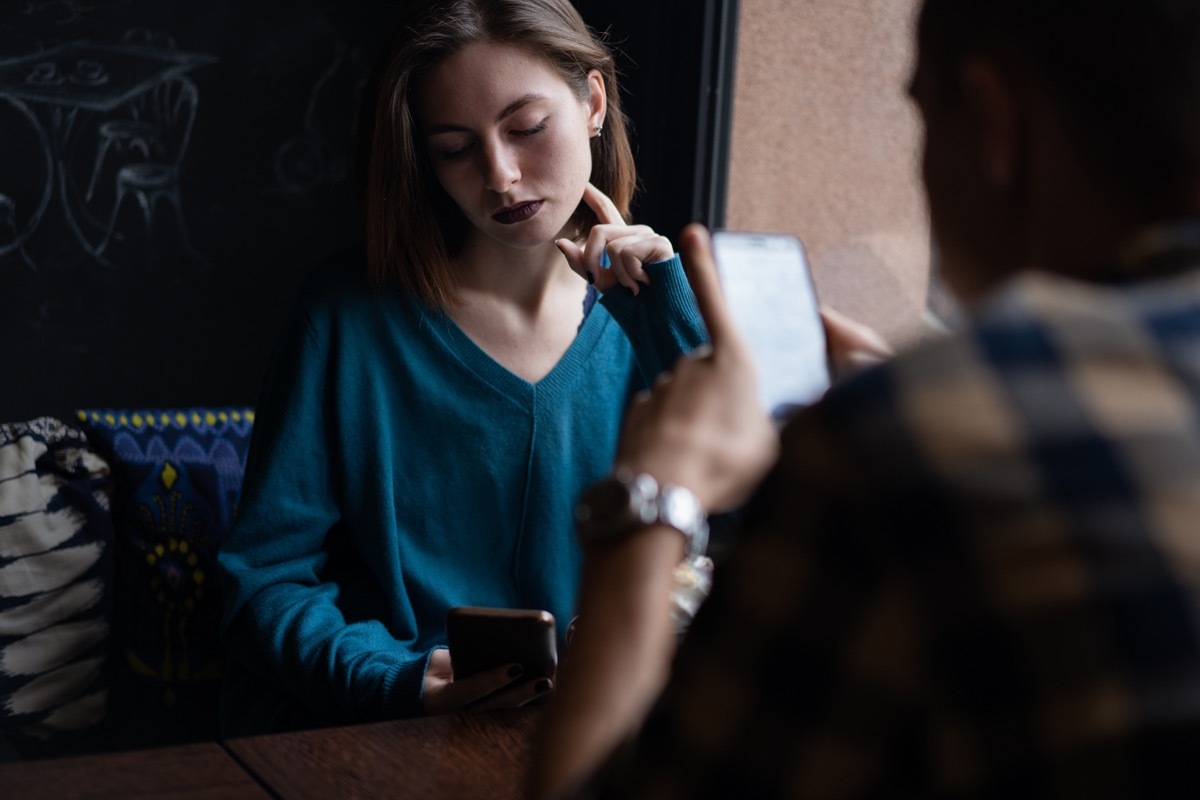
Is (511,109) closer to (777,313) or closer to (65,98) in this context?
(777,313)

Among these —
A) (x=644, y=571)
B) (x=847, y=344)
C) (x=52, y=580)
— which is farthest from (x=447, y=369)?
(x=644, y=571)

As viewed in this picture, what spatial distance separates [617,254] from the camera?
4.99 ft

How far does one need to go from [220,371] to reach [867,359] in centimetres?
195

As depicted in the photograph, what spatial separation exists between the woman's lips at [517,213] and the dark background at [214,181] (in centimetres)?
73

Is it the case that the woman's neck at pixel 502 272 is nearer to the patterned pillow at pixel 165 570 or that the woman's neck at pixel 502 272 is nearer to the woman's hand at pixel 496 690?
the patterned pillow at pixel 165 570

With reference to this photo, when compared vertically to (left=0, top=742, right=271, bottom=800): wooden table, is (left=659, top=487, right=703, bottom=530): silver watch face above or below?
above

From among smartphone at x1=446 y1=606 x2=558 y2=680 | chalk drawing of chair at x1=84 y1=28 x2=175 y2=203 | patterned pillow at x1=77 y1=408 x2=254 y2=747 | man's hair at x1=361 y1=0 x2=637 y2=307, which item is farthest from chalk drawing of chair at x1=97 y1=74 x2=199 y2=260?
smartphone at x1=446 y1=606 x2=558 y2=680

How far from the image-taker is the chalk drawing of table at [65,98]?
2.29 metres

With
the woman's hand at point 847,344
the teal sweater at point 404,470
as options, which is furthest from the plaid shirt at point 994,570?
the teal sweater at point 404,470

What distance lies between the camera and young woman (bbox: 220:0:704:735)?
145 cm

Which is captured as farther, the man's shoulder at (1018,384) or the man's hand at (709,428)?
the man's hand at (709,428)

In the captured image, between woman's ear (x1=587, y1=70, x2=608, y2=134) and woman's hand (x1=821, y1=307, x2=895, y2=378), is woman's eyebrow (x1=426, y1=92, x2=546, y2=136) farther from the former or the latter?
woman's hand (x1=821, y1=307, x2=895, y2=378)

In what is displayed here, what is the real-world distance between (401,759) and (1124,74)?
723 mm

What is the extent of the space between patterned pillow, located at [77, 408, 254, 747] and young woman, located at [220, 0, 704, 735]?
33cm
